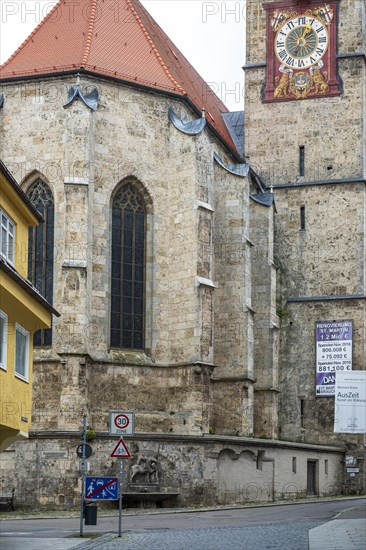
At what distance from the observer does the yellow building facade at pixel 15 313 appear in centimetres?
1881

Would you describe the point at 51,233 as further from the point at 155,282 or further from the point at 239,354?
the point at 239,354

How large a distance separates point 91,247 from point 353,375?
8.63 metres

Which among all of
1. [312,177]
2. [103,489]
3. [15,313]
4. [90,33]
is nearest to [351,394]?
[103,489]

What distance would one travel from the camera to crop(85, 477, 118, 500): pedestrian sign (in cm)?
2222

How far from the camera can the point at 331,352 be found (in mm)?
44156

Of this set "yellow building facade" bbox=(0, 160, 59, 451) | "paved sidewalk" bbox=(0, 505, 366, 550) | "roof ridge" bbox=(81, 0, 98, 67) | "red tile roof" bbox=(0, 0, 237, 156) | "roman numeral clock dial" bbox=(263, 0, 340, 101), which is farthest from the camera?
"roman numeral clock dial" bbox=(263, 0, 340, 101)

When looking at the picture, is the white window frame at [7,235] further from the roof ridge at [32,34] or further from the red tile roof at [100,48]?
the roof ridge at [32,34]

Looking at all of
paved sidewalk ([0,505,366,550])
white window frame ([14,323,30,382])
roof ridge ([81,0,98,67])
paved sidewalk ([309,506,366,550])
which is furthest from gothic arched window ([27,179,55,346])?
white window frame ([14,323,30,382])

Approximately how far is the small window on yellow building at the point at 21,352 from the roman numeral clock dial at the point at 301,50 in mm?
27377

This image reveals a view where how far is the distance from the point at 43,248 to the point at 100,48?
22.9ft

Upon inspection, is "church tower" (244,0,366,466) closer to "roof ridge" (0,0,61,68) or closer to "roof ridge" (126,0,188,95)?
"roof ridge" (126,0,188,95)

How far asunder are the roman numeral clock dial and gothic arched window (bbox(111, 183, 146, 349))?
11975 mm

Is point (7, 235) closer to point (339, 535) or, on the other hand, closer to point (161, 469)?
point (339, 535)

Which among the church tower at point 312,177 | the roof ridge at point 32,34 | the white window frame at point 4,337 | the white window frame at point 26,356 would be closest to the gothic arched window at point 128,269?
the roof ridge at point 32,34
